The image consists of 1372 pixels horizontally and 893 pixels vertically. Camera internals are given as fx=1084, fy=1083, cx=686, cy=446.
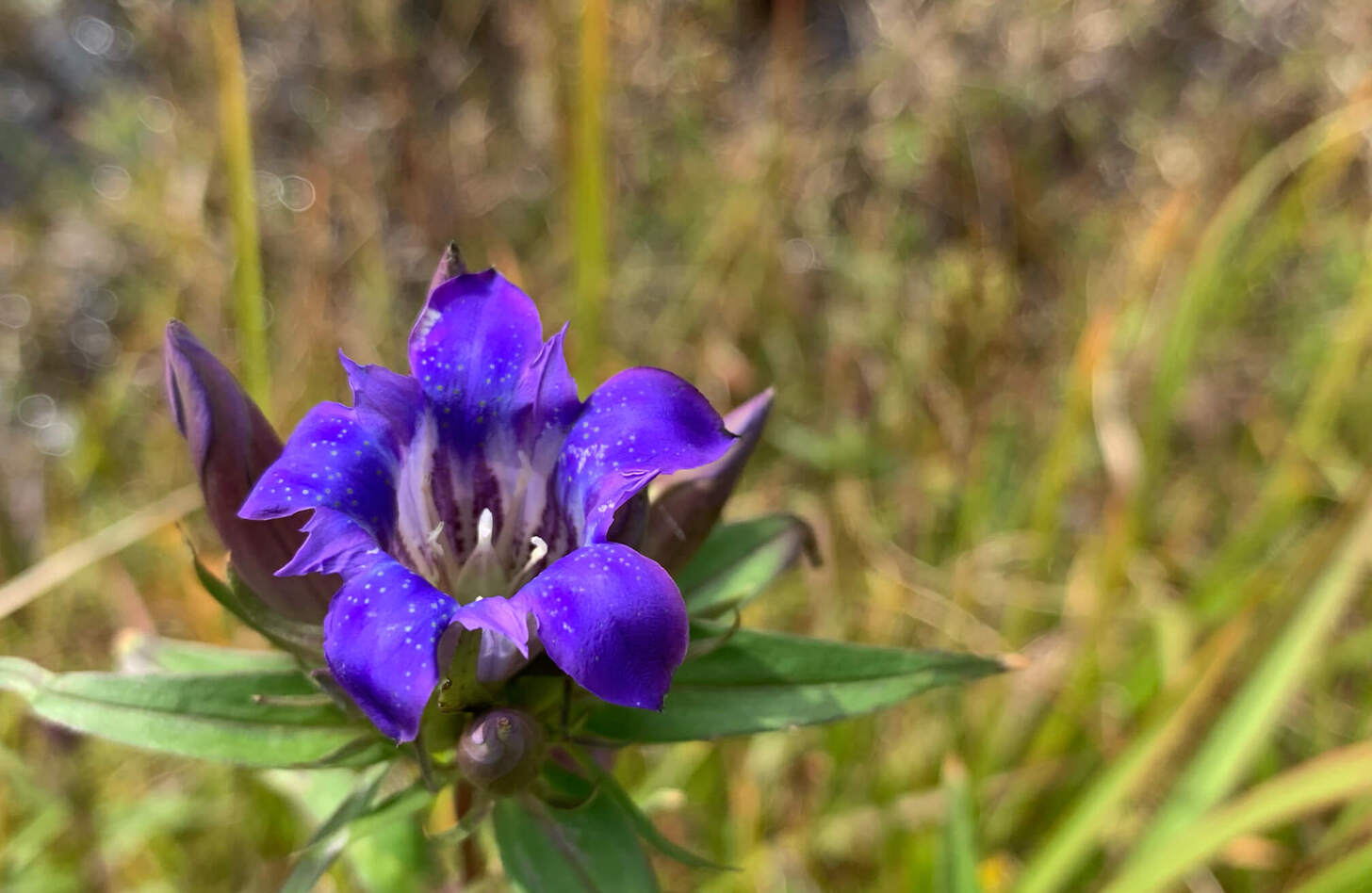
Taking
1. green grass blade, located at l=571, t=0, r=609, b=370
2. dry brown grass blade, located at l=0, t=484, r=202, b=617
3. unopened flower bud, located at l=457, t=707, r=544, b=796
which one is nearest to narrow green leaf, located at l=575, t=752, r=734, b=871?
unopened flower bud, located at l=457, t=707, r=544, b=796

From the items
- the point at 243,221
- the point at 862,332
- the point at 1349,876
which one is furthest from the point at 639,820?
the point at 862,332

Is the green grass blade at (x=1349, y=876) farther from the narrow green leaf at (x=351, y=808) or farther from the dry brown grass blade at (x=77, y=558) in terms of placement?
the dry brown grass blade at (x=77, y=558)

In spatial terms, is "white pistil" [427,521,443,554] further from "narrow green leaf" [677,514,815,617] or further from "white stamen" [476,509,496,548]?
"narrow green leaf" [677,514,815,617]

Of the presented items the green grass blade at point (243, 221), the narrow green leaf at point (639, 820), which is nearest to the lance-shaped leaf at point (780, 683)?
the narrow green leaf at point (639, 820)

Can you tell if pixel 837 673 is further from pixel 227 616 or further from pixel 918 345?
pixel 918 345

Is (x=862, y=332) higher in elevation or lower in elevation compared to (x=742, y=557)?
lower

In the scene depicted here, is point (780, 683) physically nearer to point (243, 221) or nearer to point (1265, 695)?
point (1265, 695)
